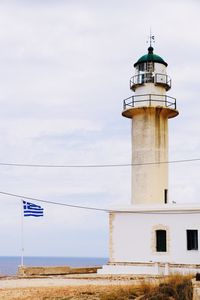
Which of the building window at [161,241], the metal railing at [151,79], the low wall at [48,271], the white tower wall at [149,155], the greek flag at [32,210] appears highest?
the metal railing at [151,79]

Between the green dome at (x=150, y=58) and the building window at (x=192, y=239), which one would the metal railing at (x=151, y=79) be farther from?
the building window at (x=192, y=239)

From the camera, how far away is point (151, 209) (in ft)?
77.4

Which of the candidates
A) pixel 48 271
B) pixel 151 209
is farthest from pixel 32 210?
pixel 151 209

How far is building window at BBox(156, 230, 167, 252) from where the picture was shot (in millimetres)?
23406

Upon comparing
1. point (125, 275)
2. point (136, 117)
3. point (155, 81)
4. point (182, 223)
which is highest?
point (155, 81)

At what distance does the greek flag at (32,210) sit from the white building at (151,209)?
9.59 ft

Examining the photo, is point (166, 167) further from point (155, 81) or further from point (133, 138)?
point (155, 81)

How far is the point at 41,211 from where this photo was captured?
968 inches

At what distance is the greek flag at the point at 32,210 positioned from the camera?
24266 mm

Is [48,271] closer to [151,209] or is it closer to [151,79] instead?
[151,209]

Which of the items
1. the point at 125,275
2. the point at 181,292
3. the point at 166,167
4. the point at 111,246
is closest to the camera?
the point at 181,292

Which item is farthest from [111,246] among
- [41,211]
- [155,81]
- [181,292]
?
[181,292]

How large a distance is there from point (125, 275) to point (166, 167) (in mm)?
5701

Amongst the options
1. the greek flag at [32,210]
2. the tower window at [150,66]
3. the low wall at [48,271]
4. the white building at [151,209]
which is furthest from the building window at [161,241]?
the tower window at [150,66]
